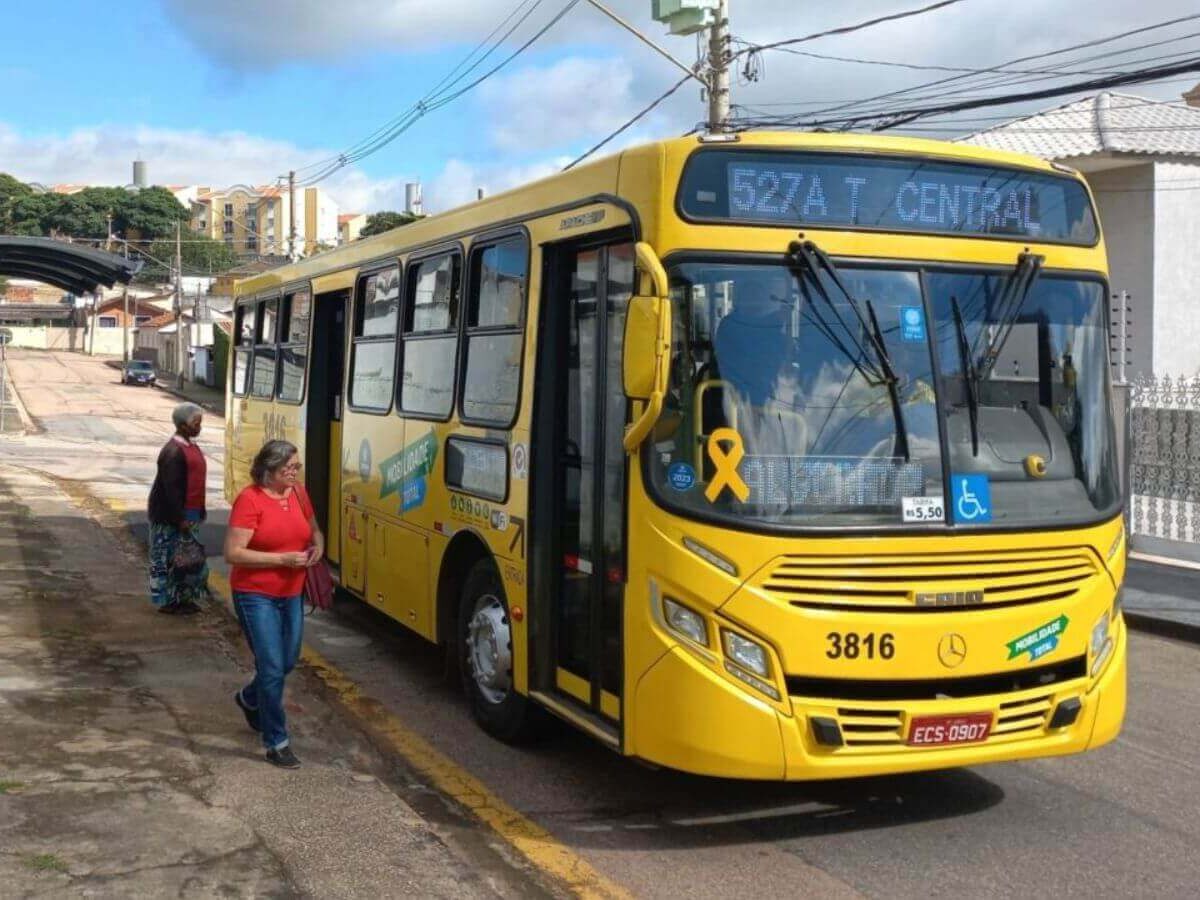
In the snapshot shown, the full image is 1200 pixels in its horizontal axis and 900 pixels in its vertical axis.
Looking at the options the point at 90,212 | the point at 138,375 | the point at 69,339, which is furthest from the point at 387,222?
the point at 90,212

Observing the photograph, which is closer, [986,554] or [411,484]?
[986,554]

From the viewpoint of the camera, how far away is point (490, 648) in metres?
6.74

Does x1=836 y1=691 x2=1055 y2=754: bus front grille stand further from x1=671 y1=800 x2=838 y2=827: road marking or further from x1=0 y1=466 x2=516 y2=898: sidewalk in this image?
x1=0 y1=466 x2=516 y2=898: sidewalk

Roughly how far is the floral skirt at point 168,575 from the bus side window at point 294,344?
1.53 meters

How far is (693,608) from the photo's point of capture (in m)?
4.98

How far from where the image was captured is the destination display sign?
5.21 meters

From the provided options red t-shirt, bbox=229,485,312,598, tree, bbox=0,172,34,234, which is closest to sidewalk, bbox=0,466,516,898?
red t-shirt, bbox=229,485,312,598

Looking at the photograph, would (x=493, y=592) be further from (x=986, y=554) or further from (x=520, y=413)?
(x=986, y=554)

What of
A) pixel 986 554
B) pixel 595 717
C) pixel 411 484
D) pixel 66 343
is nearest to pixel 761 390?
pixel 986 554

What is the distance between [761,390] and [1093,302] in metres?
1.74

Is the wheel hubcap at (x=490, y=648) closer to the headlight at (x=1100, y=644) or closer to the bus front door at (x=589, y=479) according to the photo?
the bus front door at (x=589, y=479)

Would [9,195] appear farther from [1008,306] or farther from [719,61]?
[1008,306]

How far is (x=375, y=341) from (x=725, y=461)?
14.8 ft

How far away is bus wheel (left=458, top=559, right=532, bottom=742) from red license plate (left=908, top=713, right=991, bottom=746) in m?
2.18
